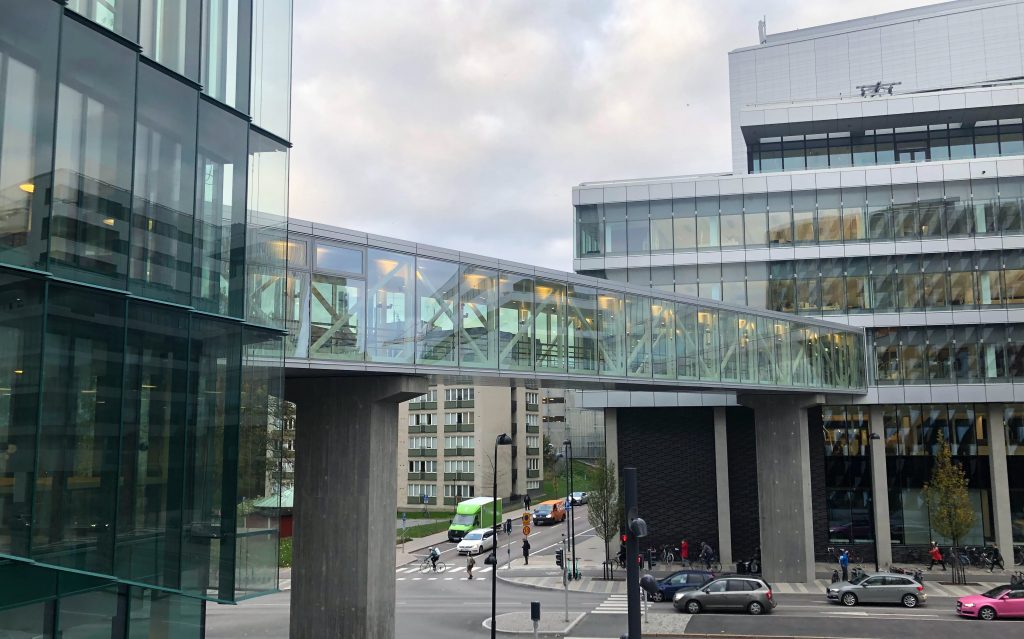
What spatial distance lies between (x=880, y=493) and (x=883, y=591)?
499 inches

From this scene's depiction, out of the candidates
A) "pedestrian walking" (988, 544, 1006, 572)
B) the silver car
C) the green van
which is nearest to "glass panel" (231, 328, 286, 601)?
the silver car

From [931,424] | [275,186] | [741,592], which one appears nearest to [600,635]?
[741,592]

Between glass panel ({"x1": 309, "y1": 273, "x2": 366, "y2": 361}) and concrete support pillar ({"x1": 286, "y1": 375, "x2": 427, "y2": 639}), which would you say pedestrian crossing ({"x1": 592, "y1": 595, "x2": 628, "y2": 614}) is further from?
glass panel ({"x1": 309, "y1": 273, "x2": 366, "y2": 361})

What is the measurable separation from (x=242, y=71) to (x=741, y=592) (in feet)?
87.2

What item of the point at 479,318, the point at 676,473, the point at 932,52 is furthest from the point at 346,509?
the point at 932,52

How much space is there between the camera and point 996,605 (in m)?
31.4

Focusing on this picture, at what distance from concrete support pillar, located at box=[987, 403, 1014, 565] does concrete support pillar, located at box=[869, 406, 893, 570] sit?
5.05m

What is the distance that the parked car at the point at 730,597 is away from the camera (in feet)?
110

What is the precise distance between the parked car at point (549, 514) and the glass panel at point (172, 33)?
196 feet

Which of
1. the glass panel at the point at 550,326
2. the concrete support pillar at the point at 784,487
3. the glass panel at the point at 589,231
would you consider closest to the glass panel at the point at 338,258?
the glass panel at the point at 550,326

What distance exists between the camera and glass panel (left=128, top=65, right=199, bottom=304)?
42.2ft

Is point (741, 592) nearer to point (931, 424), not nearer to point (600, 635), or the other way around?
point (600, 635)

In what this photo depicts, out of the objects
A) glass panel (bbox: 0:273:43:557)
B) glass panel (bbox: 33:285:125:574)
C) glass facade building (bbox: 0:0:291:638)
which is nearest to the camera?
glass panel (bbox: 0:273:43:557)

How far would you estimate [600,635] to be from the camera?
29.8 m
